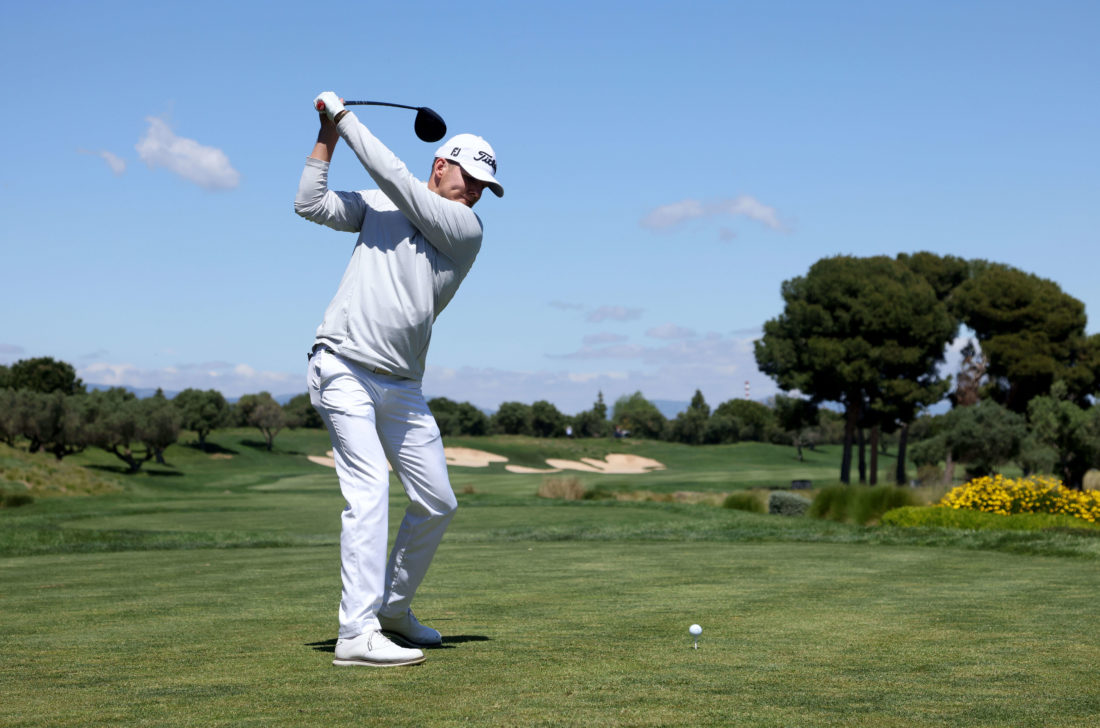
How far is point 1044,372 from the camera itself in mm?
52250

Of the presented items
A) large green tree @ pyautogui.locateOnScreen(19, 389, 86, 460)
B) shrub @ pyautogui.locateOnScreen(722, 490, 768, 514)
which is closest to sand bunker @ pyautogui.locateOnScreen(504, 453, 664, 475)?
large green tree @ pyautogui.locateOnScreen(19, 389, 86, 460)

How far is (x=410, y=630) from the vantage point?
536 cm

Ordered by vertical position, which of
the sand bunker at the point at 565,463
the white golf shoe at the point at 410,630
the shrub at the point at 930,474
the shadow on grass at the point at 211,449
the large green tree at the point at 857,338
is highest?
the large green tree at the point at 857,338

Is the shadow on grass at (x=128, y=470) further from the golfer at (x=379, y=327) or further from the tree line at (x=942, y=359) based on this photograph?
the golfer at (x=379, y=327)

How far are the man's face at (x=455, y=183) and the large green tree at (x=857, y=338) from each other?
45.1 metres

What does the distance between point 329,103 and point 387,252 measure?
2.43 ft

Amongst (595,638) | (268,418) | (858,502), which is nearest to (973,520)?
(858,502)

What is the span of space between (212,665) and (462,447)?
66473mm

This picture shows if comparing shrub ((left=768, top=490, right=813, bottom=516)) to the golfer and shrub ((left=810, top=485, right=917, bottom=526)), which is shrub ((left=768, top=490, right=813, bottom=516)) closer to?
shrub ((left=810, top=485, right=917, bottom=526))

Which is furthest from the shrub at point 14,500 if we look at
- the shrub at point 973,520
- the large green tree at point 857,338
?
the large green tree at point 857,338

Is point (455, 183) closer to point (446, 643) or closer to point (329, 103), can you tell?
point (329, 103)

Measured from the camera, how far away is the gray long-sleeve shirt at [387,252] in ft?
15.6

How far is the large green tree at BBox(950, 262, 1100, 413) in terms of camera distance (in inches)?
2073

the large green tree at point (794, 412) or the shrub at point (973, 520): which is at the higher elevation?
the large green tree at point (794, 412)
